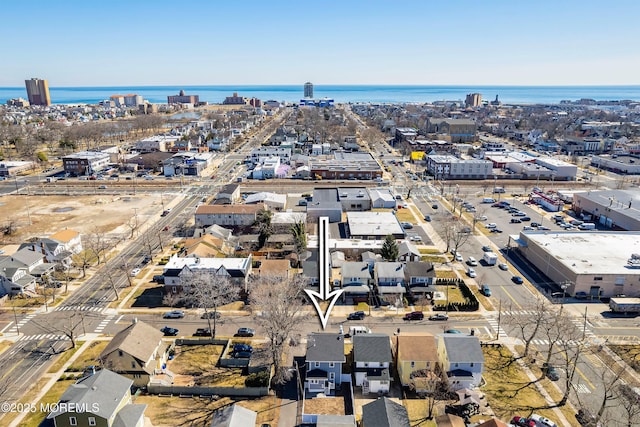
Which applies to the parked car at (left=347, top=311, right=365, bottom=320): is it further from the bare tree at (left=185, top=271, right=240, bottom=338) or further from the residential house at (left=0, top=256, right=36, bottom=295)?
the residential house at (left=0, top=256, right=36, bottom=295)

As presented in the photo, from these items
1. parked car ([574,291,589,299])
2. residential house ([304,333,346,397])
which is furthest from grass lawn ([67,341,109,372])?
parked car ([574,291,589,299])

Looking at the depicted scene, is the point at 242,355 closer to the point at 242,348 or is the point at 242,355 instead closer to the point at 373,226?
the point at 242,348

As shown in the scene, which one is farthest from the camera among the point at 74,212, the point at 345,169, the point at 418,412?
the point at 345,169

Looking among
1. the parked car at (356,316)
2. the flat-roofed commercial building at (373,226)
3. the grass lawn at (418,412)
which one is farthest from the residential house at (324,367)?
the flat-roofed commercial building at (373,226)

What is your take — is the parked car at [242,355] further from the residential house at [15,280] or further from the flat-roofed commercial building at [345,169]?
the flat-roofed commercial building at [345,169]

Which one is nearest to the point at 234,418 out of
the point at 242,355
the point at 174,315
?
the point at 242,355
